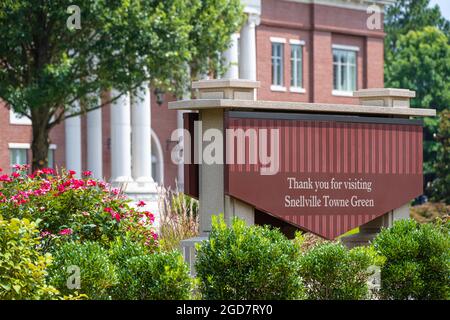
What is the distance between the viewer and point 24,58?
3322cm

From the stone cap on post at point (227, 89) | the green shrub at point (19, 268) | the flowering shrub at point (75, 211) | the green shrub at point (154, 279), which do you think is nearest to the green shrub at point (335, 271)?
the green shrub at point (154, 279)

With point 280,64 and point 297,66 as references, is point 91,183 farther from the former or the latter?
point 297,66

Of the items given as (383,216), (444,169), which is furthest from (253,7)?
(383,216)

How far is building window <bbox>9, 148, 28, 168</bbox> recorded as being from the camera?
43.8 metres

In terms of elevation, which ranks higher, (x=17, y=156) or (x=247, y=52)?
(x=247, y=52)

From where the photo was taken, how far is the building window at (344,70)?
5375 centimetres

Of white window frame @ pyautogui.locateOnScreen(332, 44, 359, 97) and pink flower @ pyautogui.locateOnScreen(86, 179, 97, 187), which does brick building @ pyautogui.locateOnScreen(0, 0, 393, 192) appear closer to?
white window frame @ pyautogui.locateOnScreen(332, 44, 359, 97)

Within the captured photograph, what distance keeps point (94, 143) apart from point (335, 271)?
32019mm

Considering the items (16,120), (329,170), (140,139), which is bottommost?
(329,170)

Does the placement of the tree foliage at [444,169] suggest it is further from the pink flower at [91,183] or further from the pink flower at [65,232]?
the pink flower at [65,232]

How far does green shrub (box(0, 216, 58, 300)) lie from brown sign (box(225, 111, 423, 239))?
3463 millimetres

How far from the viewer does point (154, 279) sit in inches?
478

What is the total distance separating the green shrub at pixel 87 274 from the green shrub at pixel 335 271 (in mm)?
2357
